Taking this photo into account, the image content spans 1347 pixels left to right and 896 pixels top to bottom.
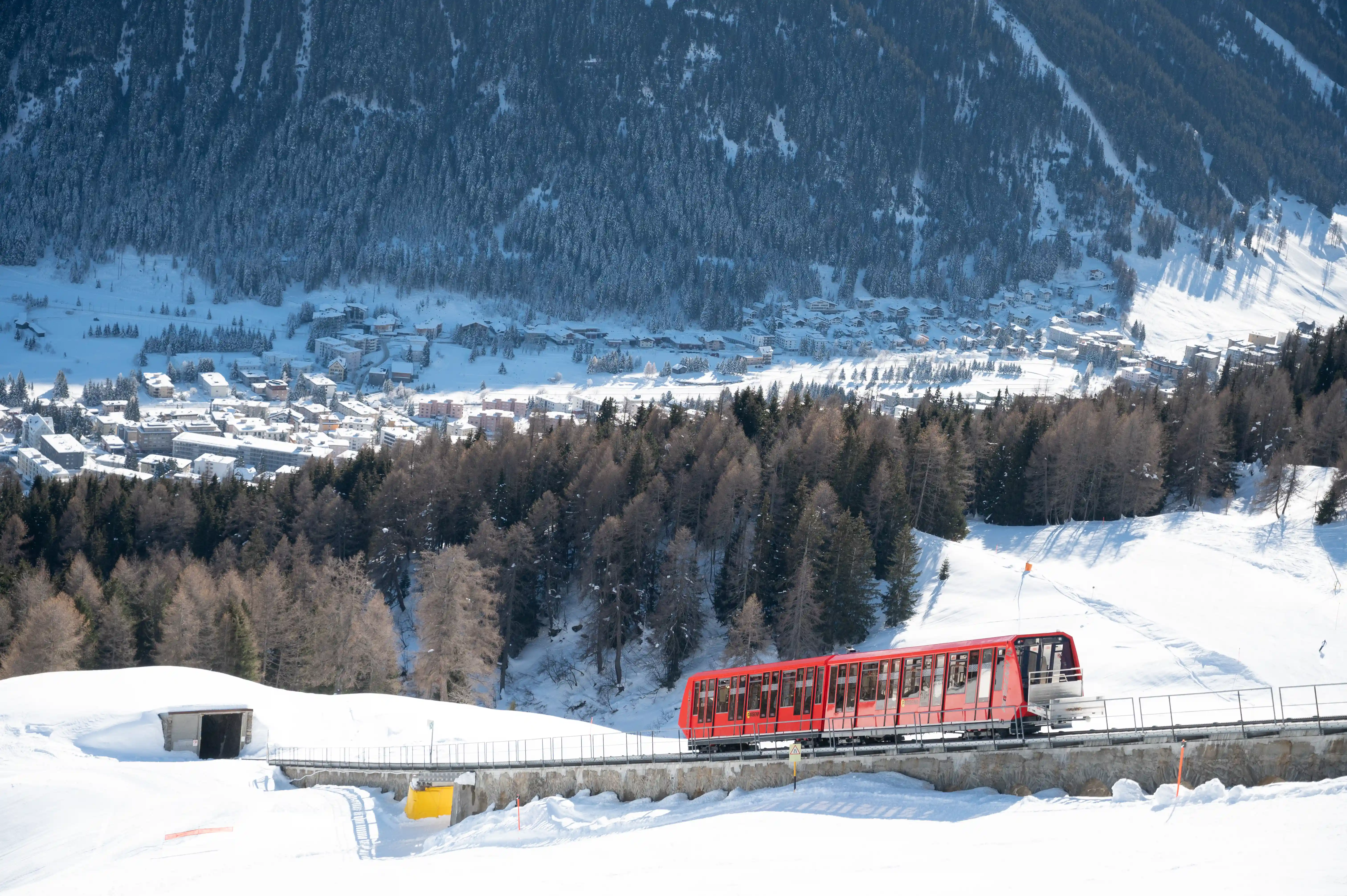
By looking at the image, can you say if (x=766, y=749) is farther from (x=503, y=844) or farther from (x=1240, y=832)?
(x=1240, y=832)

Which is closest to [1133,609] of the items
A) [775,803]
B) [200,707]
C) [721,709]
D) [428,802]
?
[721,709]

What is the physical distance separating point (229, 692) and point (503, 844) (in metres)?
20.9

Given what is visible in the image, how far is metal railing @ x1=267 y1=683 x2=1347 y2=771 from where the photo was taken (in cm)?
2411

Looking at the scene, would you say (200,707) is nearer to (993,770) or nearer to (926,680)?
(926,680)

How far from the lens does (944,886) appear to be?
20.1 metres

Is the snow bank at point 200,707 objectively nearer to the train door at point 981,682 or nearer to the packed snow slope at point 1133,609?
the packed snow slope at point 1133,609

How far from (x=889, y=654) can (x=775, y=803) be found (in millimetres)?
5184

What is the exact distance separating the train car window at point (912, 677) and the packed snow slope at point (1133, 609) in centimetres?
1765

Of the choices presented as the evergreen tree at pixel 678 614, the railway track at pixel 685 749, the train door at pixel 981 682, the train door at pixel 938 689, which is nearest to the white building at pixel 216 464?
the evergreen tree at pixel 678 614

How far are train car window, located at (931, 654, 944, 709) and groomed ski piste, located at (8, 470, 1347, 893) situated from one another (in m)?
2.64

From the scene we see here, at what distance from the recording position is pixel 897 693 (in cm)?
3003

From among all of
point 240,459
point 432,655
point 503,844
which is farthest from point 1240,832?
point 240,459

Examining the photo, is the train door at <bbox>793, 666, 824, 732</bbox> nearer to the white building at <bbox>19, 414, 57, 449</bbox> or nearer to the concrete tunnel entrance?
the concrete tunnel entrance

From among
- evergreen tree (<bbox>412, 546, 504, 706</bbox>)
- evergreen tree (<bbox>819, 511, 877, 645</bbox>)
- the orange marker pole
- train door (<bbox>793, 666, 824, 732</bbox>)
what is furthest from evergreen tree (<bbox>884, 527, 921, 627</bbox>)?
the orange marker pole
